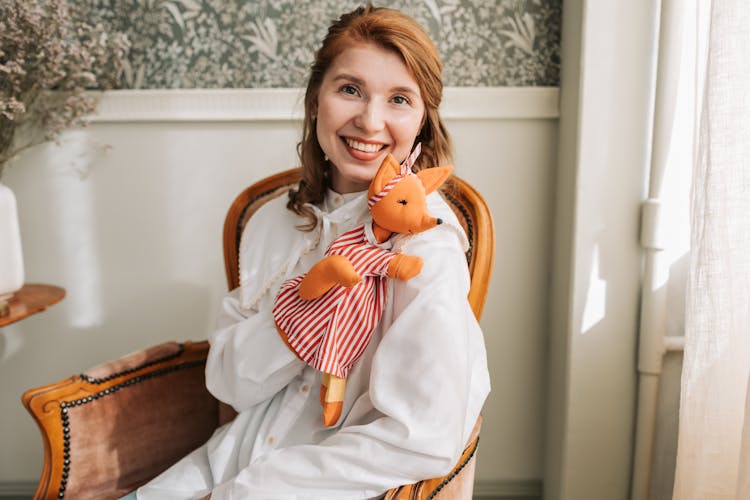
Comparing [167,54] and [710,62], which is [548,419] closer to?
[710,62]

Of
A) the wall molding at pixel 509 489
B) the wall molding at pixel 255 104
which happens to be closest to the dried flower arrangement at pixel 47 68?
the wall molding at pixel 255 104

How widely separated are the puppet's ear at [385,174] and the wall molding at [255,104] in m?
0.68

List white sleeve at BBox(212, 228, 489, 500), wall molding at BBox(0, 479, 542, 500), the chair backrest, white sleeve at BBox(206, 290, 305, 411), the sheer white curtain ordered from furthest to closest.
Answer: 1. wall molding at BBox(0, 479, 542, 500)
2. the chair backrest
3. white sleeve at BBox(206, 290, 305, 411)
4. the sheer white curtain
5. white sleeve at BBox(212, 228, 489, 500)

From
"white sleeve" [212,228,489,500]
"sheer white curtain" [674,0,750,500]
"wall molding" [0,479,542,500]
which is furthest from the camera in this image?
"wall molding" [0,479,542,500]

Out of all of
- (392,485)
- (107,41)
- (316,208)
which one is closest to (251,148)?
(107,41)

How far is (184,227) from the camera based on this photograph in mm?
1754

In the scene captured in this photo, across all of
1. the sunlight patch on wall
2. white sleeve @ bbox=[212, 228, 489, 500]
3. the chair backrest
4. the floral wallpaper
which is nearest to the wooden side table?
the chair backrest

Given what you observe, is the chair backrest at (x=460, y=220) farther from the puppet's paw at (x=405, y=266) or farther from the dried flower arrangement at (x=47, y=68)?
the dried flower arrangement at (x=47, y=68)

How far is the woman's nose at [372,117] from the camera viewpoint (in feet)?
3.39

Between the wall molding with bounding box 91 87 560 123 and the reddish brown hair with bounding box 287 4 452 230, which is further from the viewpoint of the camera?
the wall molding with bounding box 91 87 560 123

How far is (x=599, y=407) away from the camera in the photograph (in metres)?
1.53

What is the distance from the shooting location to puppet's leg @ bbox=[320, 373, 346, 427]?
38.9 inches

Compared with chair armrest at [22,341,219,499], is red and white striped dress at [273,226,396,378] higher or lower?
higher

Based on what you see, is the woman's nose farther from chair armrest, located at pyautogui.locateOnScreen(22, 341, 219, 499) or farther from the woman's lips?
chair armrest, located at pyautogui.locateOnScreen(22, 341, 219, 499)
